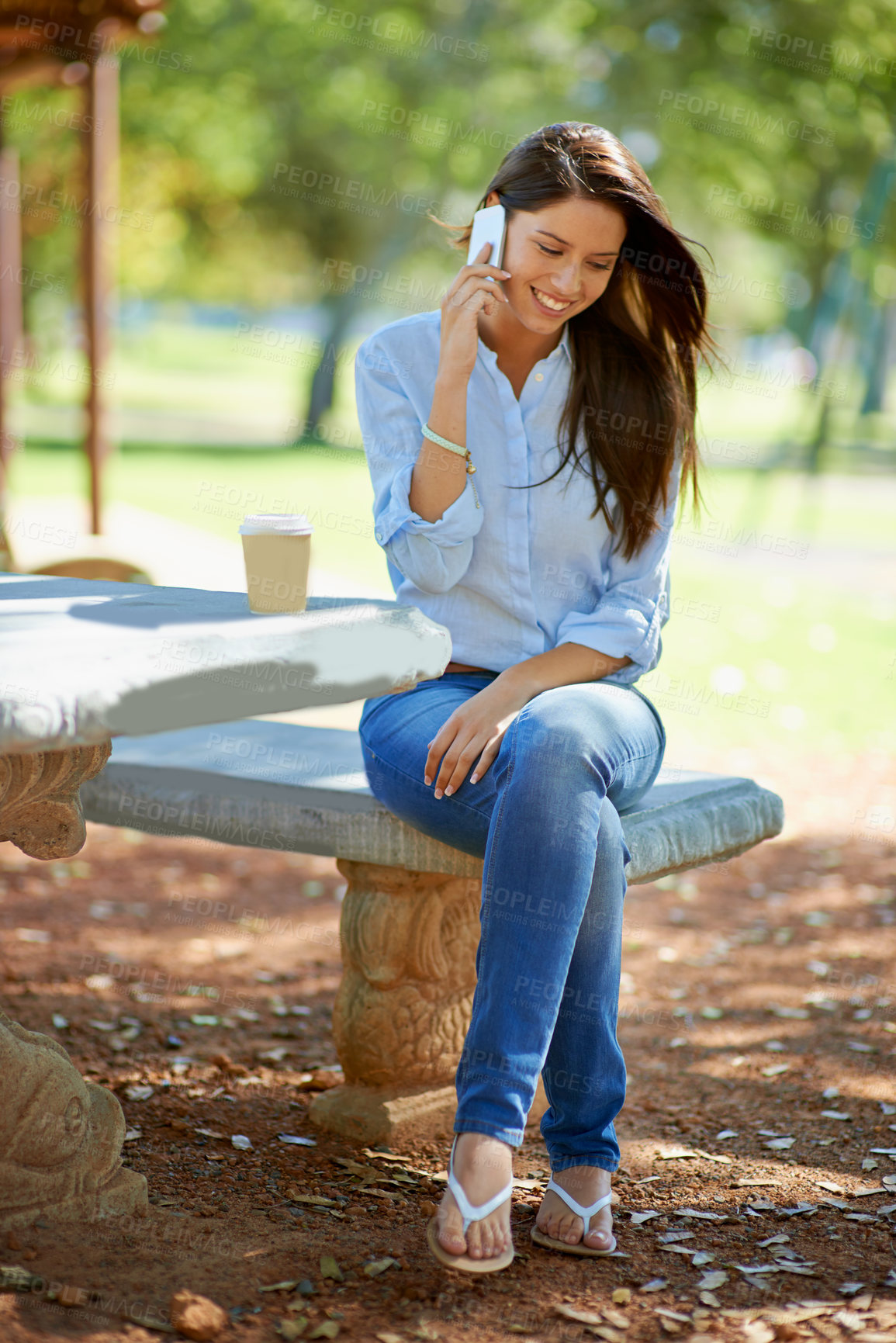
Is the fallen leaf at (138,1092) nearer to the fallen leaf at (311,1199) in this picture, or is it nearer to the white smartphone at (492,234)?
the fallen leaf at (311,1199)

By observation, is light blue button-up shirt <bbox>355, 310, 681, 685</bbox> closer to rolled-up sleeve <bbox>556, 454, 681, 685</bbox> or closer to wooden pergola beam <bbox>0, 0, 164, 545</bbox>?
rolled-up sleeve <bbox>556, 454, 681, 685</bbox>

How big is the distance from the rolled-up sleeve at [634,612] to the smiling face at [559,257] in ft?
1.26

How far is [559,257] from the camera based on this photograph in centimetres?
266

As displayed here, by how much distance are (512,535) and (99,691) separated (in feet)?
3.84

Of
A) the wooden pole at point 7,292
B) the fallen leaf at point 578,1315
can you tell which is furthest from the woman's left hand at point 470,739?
the wooden pole at point 7,292

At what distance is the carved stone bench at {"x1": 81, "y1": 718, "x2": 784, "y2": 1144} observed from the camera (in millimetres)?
2662

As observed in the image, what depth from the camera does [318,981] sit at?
3.90 m

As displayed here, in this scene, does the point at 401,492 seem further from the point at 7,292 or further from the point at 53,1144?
the point at 7,292

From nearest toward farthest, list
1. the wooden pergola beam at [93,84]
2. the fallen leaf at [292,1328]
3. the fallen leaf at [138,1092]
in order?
the fallen leaf at [292,1328], the fallen leaf at [138,1092], the wooden pergola beam at [93,84]

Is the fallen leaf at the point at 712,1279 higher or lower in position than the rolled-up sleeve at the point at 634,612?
lower

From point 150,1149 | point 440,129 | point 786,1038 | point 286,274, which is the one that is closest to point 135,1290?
point 150,1149

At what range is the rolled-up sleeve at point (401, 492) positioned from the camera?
260 centimetres

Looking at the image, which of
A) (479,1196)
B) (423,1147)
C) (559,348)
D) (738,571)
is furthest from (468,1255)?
(738,571)

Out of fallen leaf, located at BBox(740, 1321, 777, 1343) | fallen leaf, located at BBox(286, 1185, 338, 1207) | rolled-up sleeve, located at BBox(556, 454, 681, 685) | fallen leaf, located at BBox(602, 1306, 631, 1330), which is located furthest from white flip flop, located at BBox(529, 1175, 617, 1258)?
rolled-up sleeve, located at BBox(556, 454, 681, 685)
